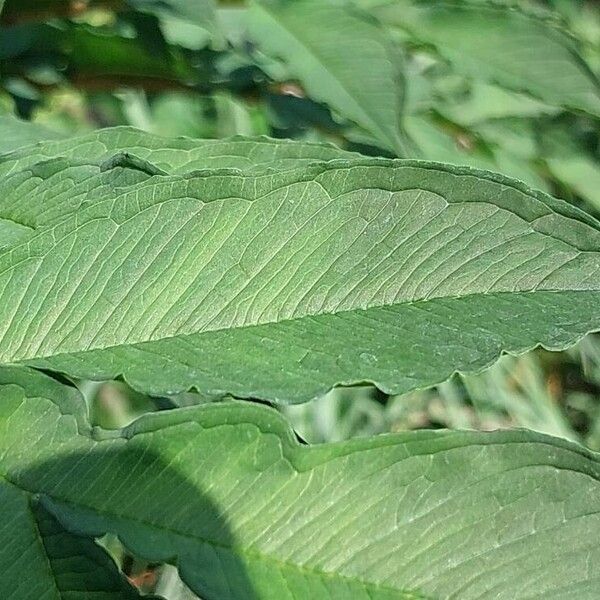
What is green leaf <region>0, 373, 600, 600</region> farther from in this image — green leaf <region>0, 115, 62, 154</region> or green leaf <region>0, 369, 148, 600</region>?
green leaf <region>0, 115, 62, 154</region>

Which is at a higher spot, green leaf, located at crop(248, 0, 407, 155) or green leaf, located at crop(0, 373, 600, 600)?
green leaf, located at crop(0, 373, 600, 600)

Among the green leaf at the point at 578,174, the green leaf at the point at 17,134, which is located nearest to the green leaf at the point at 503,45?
the green leaf at the point at 578,174

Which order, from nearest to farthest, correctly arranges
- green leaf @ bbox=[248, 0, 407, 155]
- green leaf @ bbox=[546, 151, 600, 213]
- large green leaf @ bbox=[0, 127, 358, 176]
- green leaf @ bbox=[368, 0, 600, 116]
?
large green leaf @ bbox=[0, 127, 358, 176]
green leaf @ bbox=[248, 0, 407, 155]
green leaf @ bbox=[368, 0, 600, 116]
green leaf @ bbox=[546, 151, 600, 213]

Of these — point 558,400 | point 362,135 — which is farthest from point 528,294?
point 558,400

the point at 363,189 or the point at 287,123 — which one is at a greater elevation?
the point at 363,189

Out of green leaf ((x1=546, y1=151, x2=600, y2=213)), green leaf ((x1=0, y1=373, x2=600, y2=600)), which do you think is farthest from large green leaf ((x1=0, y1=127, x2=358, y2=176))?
green leaf ((x1=546, y1=151, x2=600, y2=213))

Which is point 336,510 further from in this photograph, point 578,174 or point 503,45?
point 578,174

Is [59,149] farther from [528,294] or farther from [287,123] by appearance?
[287,123]

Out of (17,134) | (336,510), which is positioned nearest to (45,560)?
(336,510)
